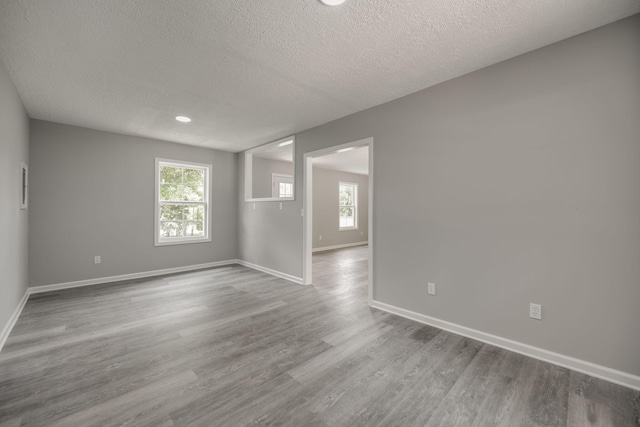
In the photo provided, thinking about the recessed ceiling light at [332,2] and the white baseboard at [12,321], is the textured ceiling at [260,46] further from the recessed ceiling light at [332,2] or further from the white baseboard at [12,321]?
the white baseboard at [12,321]

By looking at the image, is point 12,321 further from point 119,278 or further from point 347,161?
point 347,161

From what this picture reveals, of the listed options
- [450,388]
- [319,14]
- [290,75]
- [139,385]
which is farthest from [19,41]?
[450,388]

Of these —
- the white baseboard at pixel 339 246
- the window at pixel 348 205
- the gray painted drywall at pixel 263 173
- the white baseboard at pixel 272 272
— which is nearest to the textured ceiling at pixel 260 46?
the white baseboard at pixel 272 272

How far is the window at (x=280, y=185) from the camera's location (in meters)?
6.96

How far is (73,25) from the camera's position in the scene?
185cm

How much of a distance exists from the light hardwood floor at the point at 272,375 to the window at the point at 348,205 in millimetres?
5585

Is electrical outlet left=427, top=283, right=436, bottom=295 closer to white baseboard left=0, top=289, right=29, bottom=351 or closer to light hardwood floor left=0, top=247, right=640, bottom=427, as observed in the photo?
light hardwood floor left=0, top=247, right=640, bottom=427

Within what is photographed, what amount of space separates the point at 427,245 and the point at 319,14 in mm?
2219

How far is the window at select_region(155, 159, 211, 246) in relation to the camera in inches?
195

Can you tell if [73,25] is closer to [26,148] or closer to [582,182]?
[26,148]

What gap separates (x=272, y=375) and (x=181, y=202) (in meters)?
4.18

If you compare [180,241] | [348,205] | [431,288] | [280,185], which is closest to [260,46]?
[431,288]

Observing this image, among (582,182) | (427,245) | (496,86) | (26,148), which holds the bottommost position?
(427,245)

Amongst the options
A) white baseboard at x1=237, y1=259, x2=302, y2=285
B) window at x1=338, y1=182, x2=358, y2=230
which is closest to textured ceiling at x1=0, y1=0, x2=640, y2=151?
white baseboard at x1=237, y1=259, x2=302, y2=285
